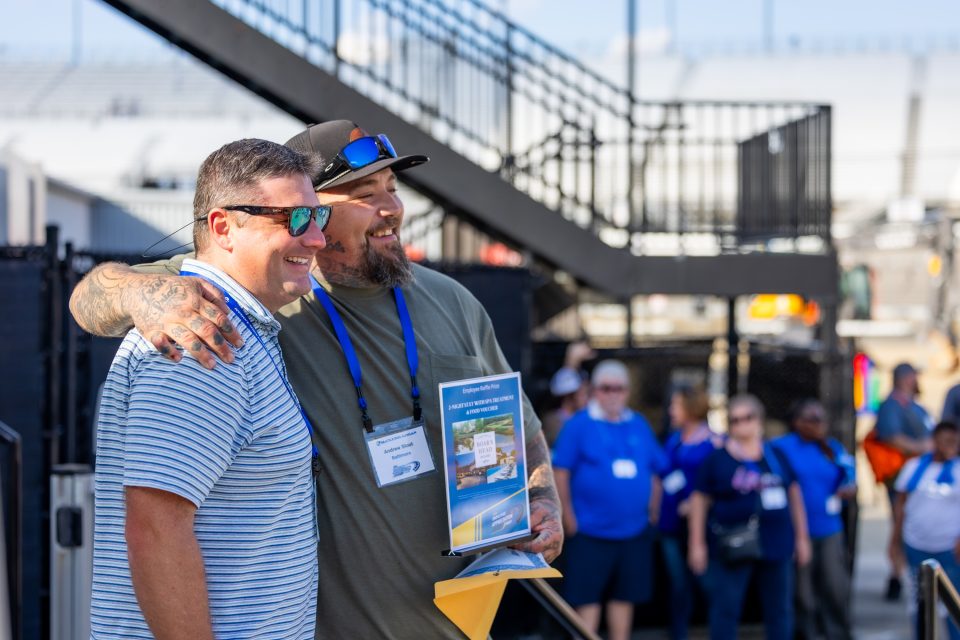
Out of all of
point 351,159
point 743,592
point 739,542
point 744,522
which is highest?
point 351,159

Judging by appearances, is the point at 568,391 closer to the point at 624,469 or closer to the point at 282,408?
the point at 624,469

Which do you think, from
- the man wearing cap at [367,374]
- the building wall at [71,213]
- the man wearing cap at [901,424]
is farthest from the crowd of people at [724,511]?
the building wall at [71,213]

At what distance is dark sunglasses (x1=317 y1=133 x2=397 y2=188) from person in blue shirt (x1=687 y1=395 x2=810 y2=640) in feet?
14.2

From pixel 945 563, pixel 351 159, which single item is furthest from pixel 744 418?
pixel 351 159

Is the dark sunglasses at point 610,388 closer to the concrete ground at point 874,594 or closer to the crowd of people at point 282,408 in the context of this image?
the concrete ground at point 874,594

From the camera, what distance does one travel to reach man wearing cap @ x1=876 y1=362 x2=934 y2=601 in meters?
8.87

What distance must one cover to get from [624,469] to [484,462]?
13.9 ft

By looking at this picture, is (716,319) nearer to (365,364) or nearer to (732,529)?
(732,529)

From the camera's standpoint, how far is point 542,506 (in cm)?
284

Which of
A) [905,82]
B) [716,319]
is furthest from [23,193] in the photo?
[905,82]

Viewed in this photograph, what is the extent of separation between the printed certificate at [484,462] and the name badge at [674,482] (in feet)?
15.7

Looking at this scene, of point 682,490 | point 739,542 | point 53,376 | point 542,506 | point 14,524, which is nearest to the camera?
point 542,506

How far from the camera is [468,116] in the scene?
9.19 metres

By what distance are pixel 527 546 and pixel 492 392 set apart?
0.41 meters
